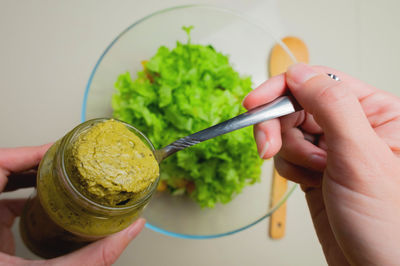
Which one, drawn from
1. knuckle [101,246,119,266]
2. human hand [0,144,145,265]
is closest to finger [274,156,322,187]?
human hand [0,144,145,265]

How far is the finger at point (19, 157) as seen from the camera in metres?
0.94

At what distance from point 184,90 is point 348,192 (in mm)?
672

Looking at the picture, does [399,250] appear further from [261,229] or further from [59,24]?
[59,24]

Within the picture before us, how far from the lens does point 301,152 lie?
1017mm

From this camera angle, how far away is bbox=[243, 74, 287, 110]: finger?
0.88 m

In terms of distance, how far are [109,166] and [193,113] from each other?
557 mm

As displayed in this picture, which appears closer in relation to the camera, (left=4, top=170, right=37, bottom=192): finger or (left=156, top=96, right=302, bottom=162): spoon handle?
(left=156, top=96, right=302, bottom=162): spoon handle

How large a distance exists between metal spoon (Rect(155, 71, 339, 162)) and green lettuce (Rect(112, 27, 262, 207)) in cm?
30

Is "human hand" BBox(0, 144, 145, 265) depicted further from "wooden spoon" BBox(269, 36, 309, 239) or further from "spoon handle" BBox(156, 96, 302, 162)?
"wooden spoon" BBox(269, 36, 309, 239)

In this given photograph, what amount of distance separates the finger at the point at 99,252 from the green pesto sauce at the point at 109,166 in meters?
0.23

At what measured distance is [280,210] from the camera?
1.38 m

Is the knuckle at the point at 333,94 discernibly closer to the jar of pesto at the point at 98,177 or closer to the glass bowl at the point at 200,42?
the jar of pesto at the point at 98,177

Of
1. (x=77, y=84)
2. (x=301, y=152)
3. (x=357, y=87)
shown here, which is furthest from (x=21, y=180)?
Answer: (x=357, y=87)

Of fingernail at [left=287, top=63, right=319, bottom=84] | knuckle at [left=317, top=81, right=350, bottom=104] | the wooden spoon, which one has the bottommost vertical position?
the wooden spoon
